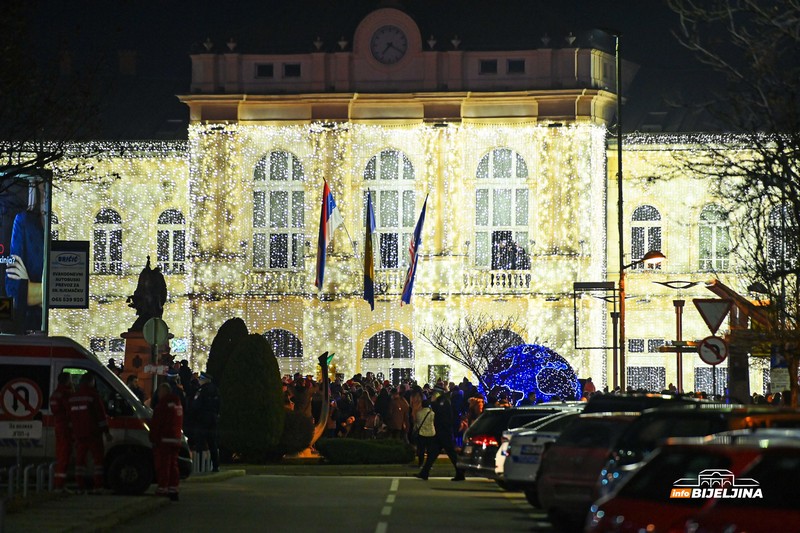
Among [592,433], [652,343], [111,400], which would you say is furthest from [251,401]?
[652,343]

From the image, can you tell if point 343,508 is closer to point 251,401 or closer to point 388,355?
point 251,401

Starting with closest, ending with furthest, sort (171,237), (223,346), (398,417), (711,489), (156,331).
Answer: (711,489)
(156,331)
(398,417)
(223,346)
(171,237)

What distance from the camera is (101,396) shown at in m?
24.8

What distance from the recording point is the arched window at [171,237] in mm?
66125

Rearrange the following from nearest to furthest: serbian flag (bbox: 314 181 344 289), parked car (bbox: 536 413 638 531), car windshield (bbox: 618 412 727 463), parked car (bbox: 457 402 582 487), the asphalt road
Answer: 1. car windshield (bbox: 618 412 727 463)
2. parked car (bbox: 536 413 638 531)
3. the asphalt road
4. parked car (bbox: 457 402 582 487)
5. serbian flag (bbox: 314 181 344 289)

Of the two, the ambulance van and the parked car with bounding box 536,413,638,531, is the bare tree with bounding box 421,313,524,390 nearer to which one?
the ambulance van

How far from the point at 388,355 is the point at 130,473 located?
3739cm

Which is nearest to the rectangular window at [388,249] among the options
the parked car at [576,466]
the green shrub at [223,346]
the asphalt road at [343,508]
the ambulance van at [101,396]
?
the green shrub at [223,346]

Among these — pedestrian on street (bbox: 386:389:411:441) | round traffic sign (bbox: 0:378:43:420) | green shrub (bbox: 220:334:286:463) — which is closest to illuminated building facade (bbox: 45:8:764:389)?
pedestrian on street (bbox: 386:389:411:441)

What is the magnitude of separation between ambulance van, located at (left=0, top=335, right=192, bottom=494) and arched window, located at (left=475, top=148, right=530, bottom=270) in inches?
1453

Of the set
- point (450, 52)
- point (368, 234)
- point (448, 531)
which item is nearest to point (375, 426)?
point (368, 234)

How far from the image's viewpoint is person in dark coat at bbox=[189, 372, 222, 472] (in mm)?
29531

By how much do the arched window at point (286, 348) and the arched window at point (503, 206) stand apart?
7.39 metres

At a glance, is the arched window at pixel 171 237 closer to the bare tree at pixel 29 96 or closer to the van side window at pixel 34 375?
the bare tree at pixel 29 96
